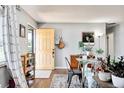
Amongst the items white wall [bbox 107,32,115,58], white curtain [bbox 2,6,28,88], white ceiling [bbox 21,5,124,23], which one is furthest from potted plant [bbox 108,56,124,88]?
white wall [bbox 107,32,115,58]

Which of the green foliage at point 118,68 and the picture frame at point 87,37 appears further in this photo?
the picture frame at point 87,37

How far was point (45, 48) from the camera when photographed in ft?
28.8

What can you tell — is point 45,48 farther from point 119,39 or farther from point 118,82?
point 118,82

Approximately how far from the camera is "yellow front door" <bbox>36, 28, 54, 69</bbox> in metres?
8.76

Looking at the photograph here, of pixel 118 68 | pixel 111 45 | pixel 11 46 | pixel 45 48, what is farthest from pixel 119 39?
pixel 118 68

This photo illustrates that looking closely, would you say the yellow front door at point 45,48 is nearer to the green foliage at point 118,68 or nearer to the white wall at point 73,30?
the white wall at point 73,30

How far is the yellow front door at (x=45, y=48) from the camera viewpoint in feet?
28.7

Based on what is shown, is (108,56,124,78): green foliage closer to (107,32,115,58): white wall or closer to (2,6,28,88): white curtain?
(2,6,28,88): white curtain

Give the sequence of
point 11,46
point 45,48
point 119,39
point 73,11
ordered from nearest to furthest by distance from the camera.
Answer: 1. point 11,46
2. point 73,11
3. point 45,48
4. point 119,39

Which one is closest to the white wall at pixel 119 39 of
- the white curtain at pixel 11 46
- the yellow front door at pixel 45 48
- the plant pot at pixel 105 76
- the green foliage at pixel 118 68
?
the yellow front door at pixel 45 48

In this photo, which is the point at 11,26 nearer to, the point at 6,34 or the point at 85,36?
the point at 6,34

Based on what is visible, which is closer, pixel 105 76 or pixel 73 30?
pixel 105 76

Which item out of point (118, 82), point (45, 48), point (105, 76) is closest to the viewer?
point (118, 82)
